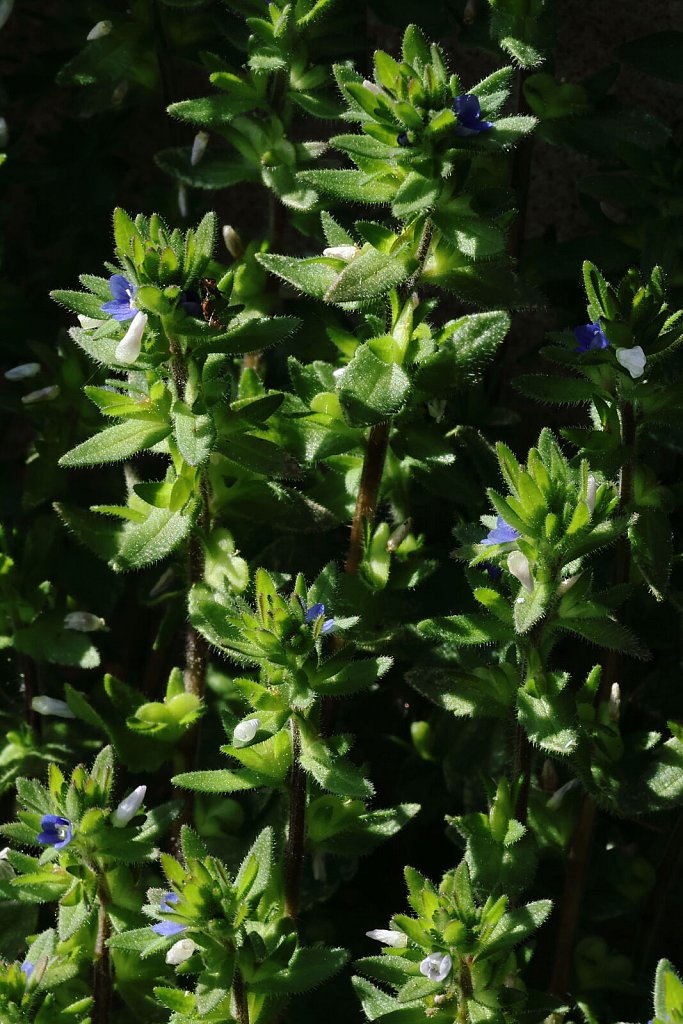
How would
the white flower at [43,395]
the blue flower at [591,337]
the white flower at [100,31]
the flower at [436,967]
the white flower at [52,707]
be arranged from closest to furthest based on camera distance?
the flower at [436,967], the blue flower at [591,337], the white flower at [52,707], the white flower at [43,395], the white flower at [100,31]

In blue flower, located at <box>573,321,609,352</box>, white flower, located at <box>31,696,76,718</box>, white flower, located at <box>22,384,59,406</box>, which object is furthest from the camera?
white flower, located at <box>22,384,59,406</box>

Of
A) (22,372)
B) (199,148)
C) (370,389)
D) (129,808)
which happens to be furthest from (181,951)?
(199,148)

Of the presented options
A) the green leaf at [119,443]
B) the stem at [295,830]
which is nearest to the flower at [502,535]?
the stem at [295,830]

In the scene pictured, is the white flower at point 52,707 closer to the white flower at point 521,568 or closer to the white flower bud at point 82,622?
the white flower bud at point 82,622

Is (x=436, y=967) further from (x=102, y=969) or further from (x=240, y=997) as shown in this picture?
(x=102, y=969)

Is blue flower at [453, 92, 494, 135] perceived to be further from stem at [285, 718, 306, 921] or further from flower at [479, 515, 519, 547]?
stem at [285, 718, 306, 921]

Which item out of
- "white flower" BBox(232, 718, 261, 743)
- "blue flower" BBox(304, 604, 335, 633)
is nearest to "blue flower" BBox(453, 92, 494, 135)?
"blue flower" BBox(304, 604, 335, 633)
